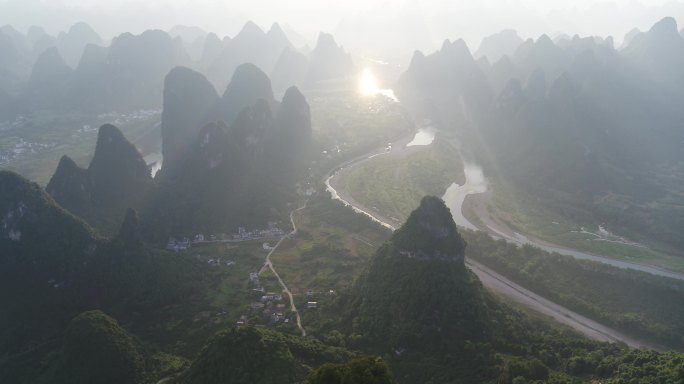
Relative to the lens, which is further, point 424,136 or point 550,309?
point 424,136

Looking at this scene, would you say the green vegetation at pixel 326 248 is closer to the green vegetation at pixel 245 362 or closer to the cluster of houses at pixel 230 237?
the cluster of houses at pixel 230 237

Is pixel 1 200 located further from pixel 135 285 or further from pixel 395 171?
pixel 395 171

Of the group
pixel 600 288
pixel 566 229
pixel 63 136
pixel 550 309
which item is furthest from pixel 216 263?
pixel 63 136

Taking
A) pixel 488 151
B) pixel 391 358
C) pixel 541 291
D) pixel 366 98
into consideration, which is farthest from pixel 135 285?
pixel 366 98

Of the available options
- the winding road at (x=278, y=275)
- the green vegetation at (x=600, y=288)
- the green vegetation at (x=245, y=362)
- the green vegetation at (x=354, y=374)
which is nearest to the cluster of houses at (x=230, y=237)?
the winding road at (x=278, y=275)

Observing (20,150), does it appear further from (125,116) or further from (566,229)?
(566,229)
